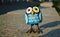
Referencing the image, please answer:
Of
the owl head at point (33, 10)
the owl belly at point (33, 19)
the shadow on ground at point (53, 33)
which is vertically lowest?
the shadow on ground at point (53, 33)

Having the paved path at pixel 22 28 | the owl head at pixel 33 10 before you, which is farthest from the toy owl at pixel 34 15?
the paved path at pixel 22 28

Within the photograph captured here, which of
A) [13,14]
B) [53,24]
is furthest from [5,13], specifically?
[53,24]

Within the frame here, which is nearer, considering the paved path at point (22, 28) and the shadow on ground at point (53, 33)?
the shadow on ground at point (53, 33)

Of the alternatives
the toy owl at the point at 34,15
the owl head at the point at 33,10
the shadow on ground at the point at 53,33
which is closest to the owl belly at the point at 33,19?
the toy owl at the point at 34,15

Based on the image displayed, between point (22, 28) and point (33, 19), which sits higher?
point (33, 19)

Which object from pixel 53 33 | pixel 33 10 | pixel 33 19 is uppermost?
pixel 33 10

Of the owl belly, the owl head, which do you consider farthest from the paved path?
the owl head

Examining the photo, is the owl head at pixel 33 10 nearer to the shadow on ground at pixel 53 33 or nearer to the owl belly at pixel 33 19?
the owl belly at pixel 33 19

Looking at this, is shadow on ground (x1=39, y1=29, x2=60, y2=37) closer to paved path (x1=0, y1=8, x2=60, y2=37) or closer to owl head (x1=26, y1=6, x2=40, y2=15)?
paved path (x1=0, y1=8, x2=60, y2=37)

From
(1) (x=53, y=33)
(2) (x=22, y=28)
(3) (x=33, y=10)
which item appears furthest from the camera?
(2) (x=22, y=28)

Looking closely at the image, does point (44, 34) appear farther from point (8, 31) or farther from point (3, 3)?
point (3, 3)

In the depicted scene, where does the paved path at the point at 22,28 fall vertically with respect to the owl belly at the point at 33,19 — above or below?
below

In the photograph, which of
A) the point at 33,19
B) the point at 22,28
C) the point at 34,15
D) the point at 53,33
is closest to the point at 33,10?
the point at 34,15

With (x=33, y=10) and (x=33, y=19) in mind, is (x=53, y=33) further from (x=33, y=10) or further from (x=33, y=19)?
(x=33, y=10)
